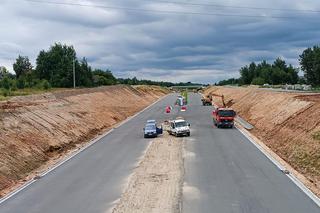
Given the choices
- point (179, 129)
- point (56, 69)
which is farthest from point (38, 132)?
point (56, 69)

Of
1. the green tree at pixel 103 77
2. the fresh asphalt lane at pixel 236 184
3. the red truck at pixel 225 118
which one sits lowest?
the fresh asphalt lane at pixel 236 184

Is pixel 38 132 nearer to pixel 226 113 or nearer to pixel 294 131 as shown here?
pixel 226 113

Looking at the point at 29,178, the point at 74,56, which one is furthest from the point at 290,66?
the point at 29,178

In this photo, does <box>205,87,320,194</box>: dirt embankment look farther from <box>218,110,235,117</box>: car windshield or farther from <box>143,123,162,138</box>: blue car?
<box>143,123,162,138</box>: blue car

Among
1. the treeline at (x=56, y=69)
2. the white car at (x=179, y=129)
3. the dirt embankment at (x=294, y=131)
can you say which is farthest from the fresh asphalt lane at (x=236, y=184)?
the treeline at (x=56, y=69)

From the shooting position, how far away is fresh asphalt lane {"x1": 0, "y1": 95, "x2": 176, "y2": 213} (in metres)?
21.4

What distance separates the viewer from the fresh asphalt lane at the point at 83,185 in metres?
21.4

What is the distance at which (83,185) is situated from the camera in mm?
25625

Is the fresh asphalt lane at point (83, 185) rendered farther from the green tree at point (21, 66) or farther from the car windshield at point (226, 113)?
the green tree at point (21, 66)

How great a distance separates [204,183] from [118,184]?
15.3 ft

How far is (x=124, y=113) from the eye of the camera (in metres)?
81.6

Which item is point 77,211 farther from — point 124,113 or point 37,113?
point 124,113

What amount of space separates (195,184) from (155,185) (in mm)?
2112

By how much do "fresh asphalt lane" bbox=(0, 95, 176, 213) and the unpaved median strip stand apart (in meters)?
0.63
